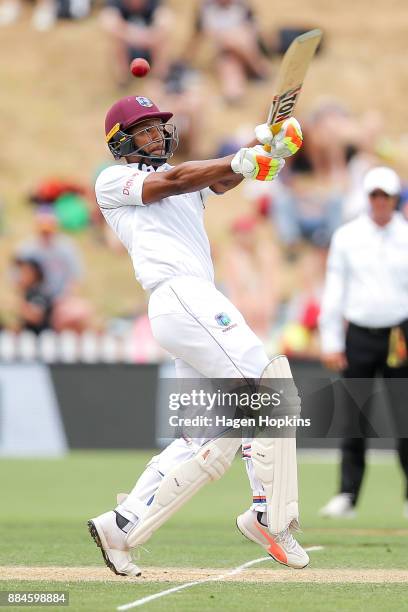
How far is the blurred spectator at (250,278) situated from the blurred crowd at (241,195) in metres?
0.02

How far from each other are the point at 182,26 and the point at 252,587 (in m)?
20.5

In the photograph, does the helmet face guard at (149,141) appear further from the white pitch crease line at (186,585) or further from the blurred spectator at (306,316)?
the blurred spectator at (306,316)

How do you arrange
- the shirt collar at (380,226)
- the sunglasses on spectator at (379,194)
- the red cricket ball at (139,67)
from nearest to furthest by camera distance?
the red cricket ball at (139,67)
the sunglasses on spectator at (379,194)
the shirt collar at (380,226)

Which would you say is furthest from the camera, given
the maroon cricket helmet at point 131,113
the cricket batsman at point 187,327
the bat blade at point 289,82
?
the maroon cricket helmet at point 131,113

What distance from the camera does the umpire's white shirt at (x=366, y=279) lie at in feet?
29.9

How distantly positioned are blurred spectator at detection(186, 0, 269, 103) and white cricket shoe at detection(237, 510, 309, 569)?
17679 millimetres

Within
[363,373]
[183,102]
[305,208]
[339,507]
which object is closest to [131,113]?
[363,373]

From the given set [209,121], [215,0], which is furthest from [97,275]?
[215,0]

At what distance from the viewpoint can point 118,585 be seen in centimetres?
565

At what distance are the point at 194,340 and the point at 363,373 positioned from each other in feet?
11.8

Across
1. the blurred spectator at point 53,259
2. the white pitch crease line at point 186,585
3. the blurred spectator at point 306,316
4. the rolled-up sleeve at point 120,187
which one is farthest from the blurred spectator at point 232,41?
the white pitch crease line at point 186,585

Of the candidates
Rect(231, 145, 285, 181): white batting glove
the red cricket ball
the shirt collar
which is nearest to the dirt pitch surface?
Rect(231, 145, 285, 181): white batting glove

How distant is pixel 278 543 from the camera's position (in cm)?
588

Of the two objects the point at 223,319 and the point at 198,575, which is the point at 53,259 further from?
the point at 223,319
